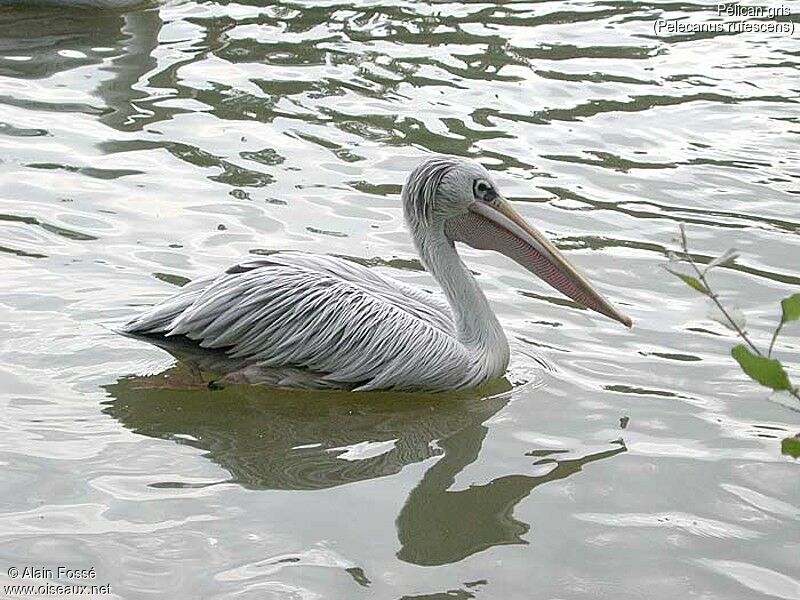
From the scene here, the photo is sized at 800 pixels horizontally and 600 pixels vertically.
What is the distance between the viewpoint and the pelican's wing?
4.77 metres

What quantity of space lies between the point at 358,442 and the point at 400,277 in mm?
1353

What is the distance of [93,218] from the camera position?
20.5 feet

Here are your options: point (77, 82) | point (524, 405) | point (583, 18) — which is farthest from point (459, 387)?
point (583, 18)

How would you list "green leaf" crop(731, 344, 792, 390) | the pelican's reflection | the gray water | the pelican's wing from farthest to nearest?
the pelican's wing → the pelican's reflection → the gray water → "green leaf" crop(731, 344, 792, 390)

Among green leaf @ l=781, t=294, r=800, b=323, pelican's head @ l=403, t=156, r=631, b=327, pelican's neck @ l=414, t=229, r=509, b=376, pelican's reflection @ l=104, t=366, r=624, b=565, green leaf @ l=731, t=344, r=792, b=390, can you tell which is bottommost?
pelican's reflection @ l=104, t=366, r=624, b=565

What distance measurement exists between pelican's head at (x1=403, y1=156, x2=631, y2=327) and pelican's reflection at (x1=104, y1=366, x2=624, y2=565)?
430 millimetres

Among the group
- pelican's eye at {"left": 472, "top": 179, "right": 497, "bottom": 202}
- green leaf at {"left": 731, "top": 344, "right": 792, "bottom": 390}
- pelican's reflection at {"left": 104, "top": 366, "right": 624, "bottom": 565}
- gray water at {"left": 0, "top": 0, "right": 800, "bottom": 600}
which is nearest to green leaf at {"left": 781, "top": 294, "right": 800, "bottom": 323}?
green leaf at {"left": 731, "top": 344, "right": 792, "bottom": 390}

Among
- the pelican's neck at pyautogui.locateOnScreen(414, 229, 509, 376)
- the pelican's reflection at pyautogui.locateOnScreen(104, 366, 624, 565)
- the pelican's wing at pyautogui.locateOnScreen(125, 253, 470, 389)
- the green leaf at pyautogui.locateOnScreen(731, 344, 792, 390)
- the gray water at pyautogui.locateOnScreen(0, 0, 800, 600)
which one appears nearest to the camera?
the green leaf at pyautogui.locateOnScreen(731, 344, 792, 390)

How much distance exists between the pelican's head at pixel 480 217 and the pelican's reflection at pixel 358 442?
0.43 meters

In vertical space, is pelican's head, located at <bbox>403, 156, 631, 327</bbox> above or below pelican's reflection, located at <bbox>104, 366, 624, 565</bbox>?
above

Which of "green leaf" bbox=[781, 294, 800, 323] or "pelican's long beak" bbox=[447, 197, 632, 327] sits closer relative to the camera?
"green leaf" bbox=[781, 294, 800, 323]

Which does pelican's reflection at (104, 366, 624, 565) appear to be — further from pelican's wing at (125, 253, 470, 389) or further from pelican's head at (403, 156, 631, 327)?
pelican's head at (403, 156, 631, 327)

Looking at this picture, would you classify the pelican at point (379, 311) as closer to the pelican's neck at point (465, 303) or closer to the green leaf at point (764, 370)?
the pelican's neck at point (465, 303)

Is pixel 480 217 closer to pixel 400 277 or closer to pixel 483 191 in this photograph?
pixel 483 191
